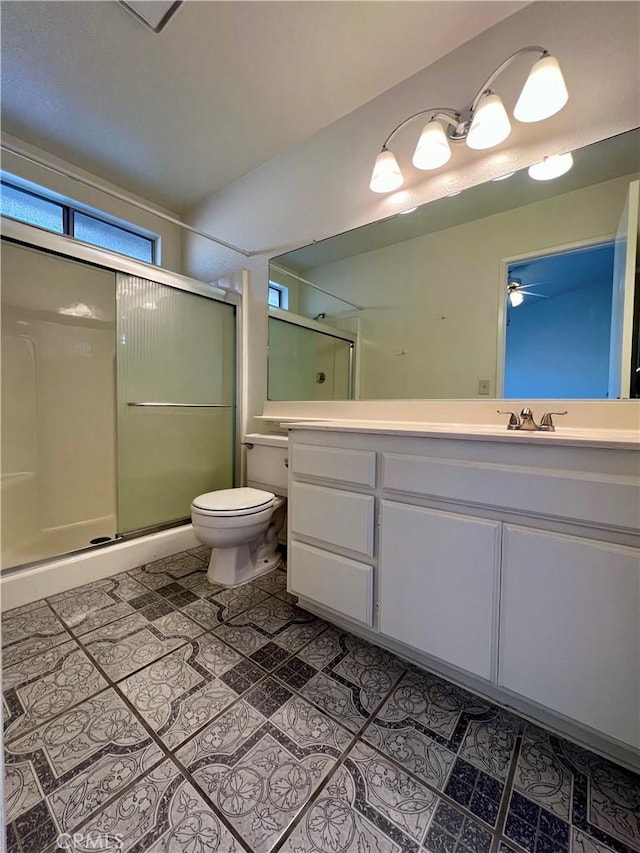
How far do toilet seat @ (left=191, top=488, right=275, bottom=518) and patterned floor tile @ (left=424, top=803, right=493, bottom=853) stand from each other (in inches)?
47.1

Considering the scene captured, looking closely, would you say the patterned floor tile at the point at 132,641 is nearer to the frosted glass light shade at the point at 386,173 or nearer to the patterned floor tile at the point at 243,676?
the patterned floor tile at the point at 243,676

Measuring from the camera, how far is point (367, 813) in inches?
32.8

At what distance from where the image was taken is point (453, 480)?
110 cm

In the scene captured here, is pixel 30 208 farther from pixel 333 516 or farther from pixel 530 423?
pixel 530 423

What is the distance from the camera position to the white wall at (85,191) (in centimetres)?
205

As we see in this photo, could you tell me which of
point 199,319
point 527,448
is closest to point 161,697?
point 527,448

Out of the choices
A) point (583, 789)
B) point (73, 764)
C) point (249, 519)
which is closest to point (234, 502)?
point (249, 519)

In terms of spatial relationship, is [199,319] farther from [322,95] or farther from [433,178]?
[433,178]

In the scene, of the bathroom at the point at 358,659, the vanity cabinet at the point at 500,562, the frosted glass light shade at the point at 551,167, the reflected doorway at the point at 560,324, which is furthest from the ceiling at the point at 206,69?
the vanity cabinet at the point at 500,562

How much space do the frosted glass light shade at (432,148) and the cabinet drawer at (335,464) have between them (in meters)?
1.26

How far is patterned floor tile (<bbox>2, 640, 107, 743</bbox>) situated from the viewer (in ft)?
3.46

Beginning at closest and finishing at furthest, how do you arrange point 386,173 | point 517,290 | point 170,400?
point 517,290 → point 386,173 → point 170,400

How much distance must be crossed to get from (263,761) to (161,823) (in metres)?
0.25

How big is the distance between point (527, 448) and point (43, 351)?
2.43m
